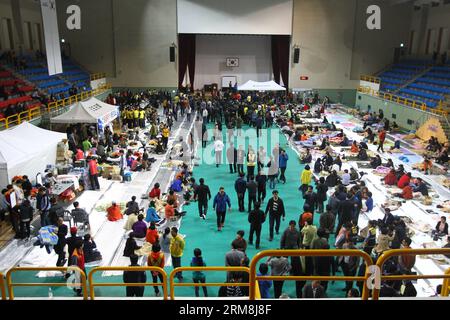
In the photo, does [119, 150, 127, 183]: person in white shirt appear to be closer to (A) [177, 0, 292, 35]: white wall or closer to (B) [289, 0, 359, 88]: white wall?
(A) [177, 0, 292, 35]: white wall

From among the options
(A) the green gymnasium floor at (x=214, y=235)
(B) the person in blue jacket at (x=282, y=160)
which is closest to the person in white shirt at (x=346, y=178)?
(A) the green gymnasium floor at (x=214, y=235)

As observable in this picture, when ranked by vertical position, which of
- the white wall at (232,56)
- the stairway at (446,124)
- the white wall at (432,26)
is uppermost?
the white wall at (432,26)

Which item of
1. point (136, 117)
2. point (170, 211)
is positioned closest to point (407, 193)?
point (170, 211)

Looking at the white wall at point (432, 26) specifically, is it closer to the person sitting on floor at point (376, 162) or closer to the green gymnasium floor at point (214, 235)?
the person sitting on floor at point (376, 162)

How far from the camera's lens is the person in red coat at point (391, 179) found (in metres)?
16.1

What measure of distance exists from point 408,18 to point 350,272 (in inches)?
1438

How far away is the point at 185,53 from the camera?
3947 centimetres

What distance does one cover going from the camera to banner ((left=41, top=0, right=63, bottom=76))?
17.2m

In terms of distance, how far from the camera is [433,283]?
31.4ft

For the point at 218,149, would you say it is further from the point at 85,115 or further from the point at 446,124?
the point at 446,124

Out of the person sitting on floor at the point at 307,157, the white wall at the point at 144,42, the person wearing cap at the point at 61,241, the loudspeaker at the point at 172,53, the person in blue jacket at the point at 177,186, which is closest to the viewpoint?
the person wearing cap at the point at 61,241

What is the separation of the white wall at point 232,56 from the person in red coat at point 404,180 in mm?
27222

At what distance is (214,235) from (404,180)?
809 centimetres
